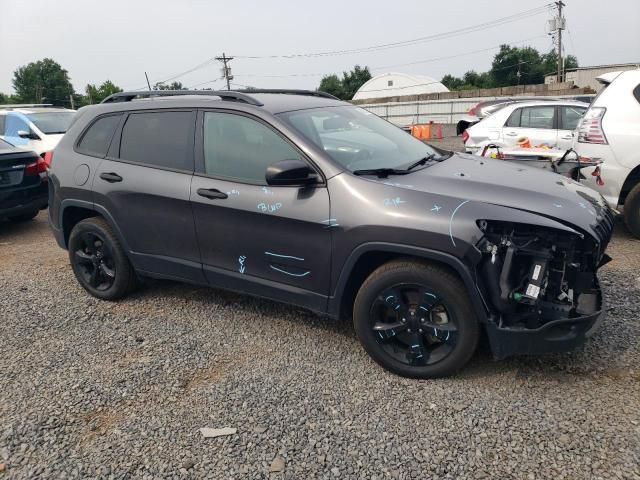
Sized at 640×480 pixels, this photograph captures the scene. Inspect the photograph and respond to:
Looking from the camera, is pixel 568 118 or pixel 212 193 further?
pixel 568 118

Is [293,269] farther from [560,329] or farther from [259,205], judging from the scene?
[560,329]

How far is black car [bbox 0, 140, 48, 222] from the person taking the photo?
650 cm

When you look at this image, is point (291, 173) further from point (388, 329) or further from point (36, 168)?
point (36, 168)

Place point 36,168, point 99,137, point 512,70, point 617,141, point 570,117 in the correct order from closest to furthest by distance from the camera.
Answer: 1. point 99,137
2. point 617,141
3. point 36,168
4. point 570,117
5. point 512,70

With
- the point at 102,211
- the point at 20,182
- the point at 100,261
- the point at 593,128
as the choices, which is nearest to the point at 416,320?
the point at 102,211

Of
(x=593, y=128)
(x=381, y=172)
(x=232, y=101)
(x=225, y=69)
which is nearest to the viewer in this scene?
(x=381, y=172)

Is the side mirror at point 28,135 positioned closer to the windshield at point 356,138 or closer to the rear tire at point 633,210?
the windshield at point 356,138

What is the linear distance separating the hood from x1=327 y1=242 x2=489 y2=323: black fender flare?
379 millimetres

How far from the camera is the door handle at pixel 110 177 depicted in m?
3.96

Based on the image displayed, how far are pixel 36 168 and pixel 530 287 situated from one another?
6.80 meters

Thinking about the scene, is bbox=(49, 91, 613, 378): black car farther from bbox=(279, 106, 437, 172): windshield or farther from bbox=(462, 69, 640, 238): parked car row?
bbox=(462, 69, 640, 238): parked car row

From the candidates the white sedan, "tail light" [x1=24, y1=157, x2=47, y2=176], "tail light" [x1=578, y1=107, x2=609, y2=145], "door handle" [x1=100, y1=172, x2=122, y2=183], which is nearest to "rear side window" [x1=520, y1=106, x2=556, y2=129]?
the white sedan

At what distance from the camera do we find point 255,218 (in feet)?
10.8

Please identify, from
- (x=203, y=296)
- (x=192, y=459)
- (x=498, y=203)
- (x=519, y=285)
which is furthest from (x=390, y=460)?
(x=203, y=296)
